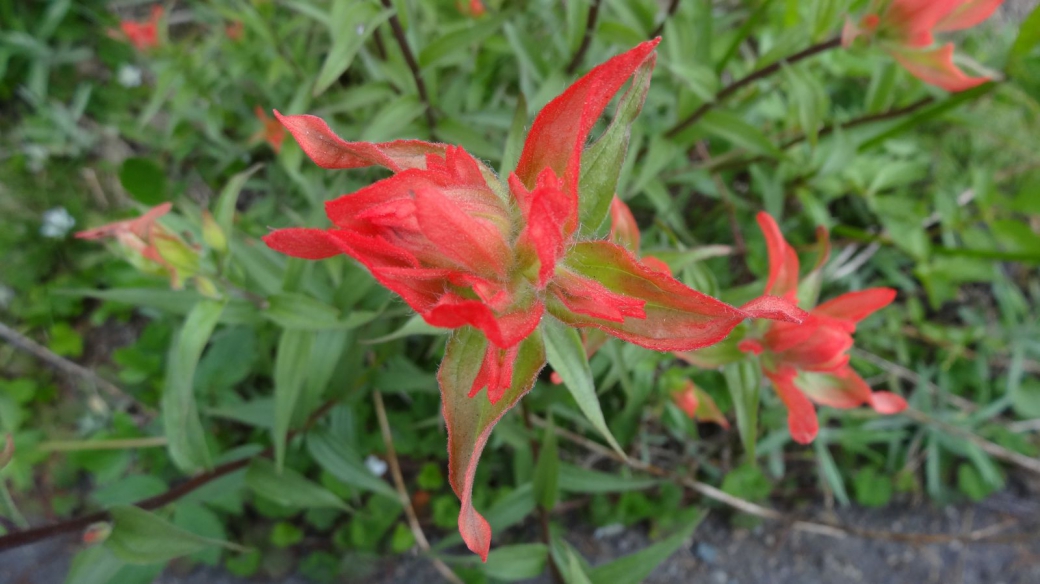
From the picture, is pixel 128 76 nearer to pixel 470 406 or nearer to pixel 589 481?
pixel 589 481

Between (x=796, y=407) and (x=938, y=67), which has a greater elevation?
(x=938, y=67)

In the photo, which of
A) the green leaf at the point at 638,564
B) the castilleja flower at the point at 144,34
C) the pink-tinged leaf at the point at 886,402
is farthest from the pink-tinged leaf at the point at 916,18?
the castilleja flower at the point at 144,34

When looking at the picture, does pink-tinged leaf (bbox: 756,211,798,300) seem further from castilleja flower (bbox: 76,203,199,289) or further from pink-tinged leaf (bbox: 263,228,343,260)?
castilleja flower (bbox: 76,203,199,289)

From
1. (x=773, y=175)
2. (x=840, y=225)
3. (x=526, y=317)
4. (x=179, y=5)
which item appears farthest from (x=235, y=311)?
(x=179, y=5)

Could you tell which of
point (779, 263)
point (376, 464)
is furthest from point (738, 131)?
point (376, 464)

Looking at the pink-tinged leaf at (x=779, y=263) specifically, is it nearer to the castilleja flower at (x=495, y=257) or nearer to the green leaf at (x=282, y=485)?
the castilleja flower at (x=495, y=257)

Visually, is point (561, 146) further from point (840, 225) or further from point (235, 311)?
point (840, 225)

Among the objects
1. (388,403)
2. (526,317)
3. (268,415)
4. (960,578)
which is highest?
(526,317)
